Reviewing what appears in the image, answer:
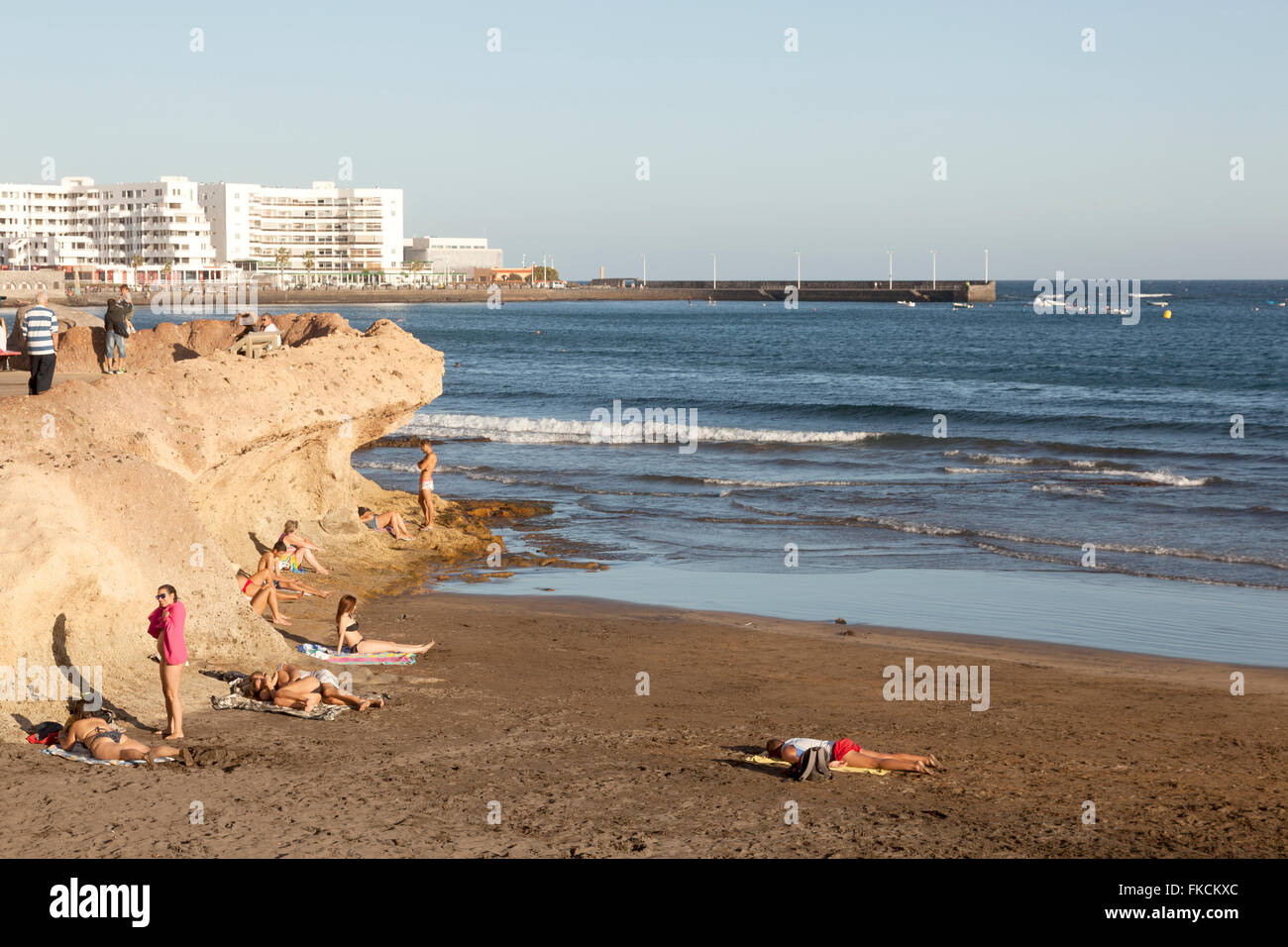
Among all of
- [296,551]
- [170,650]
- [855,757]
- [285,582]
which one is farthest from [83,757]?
[296,551]

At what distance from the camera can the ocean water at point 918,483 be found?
19.5m

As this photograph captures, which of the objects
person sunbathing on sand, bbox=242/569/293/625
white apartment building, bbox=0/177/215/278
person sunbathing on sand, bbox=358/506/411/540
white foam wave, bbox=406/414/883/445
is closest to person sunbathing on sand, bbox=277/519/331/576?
person sunbathing on sand, bbox=242/569/293/625

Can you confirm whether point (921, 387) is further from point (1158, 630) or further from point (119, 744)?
point (119, 744)

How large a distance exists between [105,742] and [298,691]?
6.69 ft

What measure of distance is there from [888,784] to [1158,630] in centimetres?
837

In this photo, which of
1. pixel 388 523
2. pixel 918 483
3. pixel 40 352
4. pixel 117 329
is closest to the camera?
pixel 40 352

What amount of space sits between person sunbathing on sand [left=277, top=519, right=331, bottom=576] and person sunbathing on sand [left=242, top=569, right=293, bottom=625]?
2.25 meters

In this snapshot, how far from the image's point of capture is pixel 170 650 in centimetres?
1156
